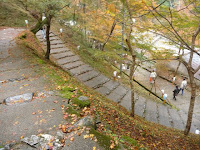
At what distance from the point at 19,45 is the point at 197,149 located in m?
11.1

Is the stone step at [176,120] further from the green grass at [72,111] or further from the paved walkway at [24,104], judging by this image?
the paved walkway at [24,104]

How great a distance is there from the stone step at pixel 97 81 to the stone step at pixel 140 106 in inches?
114

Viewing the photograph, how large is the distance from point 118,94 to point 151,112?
2.52 metres

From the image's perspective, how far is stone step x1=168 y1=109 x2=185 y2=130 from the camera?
8577 mm

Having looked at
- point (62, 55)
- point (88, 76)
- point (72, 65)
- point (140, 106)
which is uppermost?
point (62, 55)

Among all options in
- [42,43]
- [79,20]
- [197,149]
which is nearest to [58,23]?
[79,20]

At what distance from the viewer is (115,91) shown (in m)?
10.1

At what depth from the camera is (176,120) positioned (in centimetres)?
909

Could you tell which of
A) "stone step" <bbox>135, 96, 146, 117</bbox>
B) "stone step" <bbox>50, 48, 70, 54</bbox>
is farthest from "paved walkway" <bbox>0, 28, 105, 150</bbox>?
"stone step" <bbox>135, 96, 146, 117</bbox>

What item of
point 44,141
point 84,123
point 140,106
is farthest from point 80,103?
point 140,106

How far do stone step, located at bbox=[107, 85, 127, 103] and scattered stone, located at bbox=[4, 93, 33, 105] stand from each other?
17.7 ft

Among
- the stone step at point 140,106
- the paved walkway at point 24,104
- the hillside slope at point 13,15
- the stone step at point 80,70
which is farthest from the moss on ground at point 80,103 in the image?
the hillside slope at point 13,15

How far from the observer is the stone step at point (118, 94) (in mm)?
9172

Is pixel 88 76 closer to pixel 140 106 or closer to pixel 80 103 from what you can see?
pixel 140 106
